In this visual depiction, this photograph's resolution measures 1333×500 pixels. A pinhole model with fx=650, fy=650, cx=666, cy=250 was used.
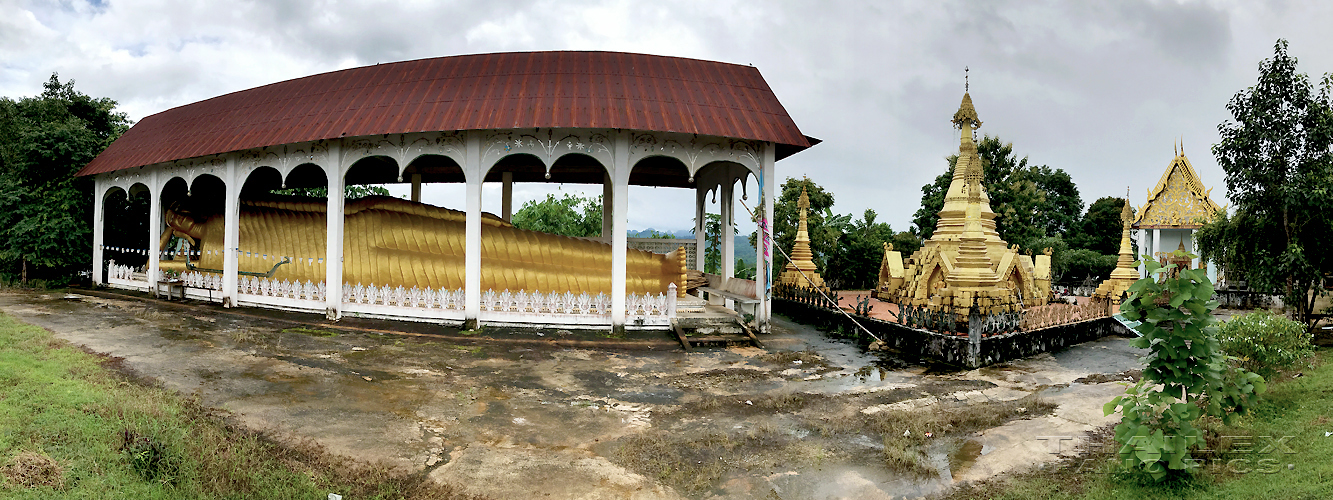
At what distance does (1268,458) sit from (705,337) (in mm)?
8029

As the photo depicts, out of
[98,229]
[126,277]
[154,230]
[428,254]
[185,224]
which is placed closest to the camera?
[428,254]

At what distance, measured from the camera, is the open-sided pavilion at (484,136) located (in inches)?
485

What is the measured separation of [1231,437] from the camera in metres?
5.43

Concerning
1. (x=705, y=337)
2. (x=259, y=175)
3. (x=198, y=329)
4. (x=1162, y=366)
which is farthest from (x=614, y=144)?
(x=259, y=175)

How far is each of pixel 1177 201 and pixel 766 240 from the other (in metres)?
19.3

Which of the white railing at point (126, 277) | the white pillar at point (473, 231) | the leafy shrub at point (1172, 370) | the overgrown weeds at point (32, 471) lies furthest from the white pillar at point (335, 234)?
the leafy shrub at point (1172, 370)

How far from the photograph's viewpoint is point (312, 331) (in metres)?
12.1

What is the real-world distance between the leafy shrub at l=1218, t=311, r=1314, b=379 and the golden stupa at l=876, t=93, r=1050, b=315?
3.60 m

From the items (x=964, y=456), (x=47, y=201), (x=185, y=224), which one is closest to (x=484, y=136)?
(x=185, y=224)

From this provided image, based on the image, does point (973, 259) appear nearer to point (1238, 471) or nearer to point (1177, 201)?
point (1238, 471)

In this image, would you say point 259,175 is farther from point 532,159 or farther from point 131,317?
point 532,159

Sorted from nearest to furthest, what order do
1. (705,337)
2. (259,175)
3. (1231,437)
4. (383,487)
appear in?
(383,487)
(1231,437)
(705,337)
(259,175)

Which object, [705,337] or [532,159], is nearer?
[705,337]

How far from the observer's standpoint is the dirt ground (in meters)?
5.42
